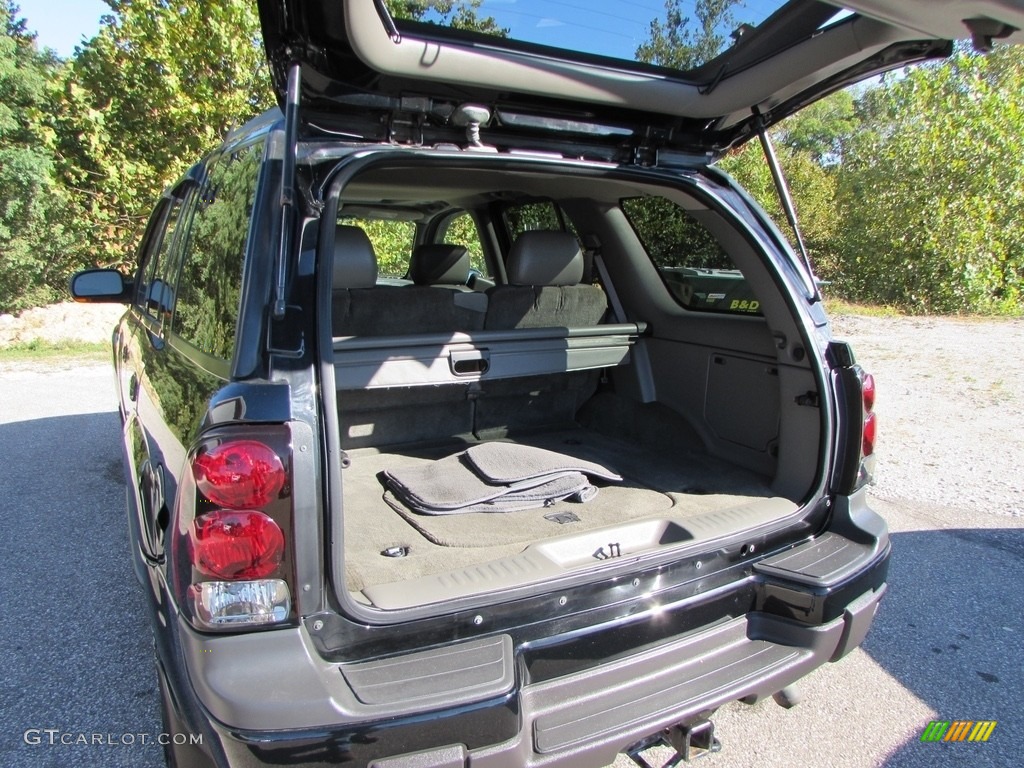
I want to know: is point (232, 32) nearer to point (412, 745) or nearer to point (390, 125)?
point (390, 125)

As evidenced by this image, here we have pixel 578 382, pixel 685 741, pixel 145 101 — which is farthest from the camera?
pixel 145 101

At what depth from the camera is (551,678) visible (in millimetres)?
1750

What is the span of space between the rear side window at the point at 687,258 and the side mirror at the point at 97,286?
2.63m

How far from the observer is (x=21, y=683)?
2.63m

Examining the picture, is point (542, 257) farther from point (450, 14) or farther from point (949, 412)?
point (949, 412)

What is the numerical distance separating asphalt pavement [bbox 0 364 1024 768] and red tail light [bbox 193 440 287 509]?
142 centimetres

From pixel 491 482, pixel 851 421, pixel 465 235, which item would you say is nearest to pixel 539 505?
pixel 491 482

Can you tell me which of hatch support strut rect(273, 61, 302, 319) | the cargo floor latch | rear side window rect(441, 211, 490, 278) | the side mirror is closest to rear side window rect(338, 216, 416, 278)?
rear side window rect(441, 211, 490, 278)

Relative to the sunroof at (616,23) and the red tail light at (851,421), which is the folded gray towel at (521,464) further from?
the sunroof at (616,23)

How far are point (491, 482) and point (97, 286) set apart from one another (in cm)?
232

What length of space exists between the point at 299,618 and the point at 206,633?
0.19 metres

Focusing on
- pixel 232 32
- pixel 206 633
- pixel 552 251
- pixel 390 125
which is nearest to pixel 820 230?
pixel 232 32

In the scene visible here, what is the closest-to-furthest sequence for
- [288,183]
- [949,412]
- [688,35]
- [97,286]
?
[288,183] → [688,35] → [97,286] → [949,412]

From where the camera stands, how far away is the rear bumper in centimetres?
142
